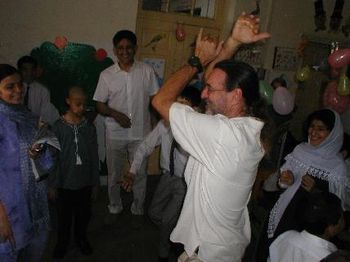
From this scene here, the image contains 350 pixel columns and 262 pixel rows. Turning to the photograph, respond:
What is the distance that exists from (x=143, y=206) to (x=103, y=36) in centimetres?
223

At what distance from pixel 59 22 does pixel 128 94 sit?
4.07ft

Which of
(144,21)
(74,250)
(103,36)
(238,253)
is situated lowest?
(74,250)

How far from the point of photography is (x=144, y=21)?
4938 millimetres

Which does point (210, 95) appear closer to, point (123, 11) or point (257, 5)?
point (123, 11)

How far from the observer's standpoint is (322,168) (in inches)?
118

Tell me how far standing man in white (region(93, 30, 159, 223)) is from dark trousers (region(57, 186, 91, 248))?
2.47 ft

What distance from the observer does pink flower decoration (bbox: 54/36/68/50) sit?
423 cm

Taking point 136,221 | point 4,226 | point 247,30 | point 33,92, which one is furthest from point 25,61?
point 247,30

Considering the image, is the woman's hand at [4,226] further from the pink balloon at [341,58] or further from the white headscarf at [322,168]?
the pink balloon at [341,58]

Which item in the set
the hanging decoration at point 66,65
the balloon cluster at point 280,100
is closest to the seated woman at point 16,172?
the hanging decoration at point 66,65

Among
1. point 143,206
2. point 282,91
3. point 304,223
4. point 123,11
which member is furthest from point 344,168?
point 123,11

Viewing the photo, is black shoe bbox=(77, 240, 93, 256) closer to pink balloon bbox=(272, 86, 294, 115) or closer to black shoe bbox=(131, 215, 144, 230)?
black shoe bbox=(131, 215, 144, 230)

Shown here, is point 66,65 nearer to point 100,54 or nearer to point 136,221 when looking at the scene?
point 100,54

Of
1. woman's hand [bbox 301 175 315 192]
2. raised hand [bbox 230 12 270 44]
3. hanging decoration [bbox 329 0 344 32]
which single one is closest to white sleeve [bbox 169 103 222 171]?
raised hand [bbox 230 12 270 44]
